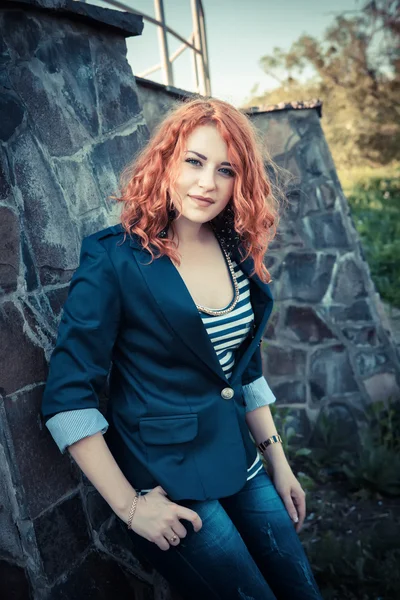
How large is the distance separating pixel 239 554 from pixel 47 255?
111 centimetres

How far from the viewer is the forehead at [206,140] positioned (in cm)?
177

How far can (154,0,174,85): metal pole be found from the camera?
3.80 meters

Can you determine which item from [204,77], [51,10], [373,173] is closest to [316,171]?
[204,77]

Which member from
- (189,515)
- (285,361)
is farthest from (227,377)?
(285,361)

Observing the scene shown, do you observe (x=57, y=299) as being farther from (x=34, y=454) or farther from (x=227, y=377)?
(x=227, y=377)

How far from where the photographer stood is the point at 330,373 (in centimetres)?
437

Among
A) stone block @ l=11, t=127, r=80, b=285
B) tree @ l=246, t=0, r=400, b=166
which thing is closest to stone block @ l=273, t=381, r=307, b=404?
stone block @ l=11, t=127, r=80, b=285

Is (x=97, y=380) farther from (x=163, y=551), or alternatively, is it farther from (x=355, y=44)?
(x=355, y=44)

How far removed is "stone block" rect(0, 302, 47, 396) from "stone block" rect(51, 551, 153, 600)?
0.65 meters

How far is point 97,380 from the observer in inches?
62.5

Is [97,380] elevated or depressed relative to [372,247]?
elevated

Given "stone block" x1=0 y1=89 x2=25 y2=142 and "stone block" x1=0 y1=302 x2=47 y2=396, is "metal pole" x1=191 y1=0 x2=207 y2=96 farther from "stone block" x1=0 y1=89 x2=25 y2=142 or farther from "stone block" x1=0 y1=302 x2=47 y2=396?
"stone block" x1=0 y1=302 x2=47 y2=396

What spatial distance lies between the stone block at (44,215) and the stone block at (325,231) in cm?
261

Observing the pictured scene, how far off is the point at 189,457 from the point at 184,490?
0.31 feet
